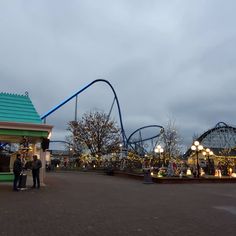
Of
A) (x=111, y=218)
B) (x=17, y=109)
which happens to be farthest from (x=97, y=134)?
(x=111, y=218)

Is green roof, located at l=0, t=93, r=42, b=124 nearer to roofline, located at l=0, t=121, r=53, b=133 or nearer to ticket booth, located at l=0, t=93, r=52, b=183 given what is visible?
ticket booth, located at l=0, t=93, r=52, b=183

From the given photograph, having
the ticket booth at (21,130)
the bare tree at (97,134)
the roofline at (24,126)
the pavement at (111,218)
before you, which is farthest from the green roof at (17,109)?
the bare tree at (97,134)

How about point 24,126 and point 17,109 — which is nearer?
point 24,126

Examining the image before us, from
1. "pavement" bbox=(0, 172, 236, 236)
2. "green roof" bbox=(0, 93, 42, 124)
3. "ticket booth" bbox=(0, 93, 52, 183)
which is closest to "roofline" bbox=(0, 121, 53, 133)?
"ticket booth" bbox=(0, 93, 52, 183)

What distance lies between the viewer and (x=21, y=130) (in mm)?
22922

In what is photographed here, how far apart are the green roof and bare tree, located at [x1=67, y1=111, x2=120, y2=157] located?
3930cm

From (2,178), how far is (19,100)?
5.67 metres

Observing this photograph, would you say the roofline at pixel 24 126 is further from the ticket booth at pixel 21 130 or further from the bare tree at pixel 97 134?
the bare tree at pixel 97 134

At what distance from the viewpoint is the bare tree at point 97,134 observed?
216 feet

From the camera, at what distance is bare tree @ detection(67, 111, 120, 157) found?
6594 cm

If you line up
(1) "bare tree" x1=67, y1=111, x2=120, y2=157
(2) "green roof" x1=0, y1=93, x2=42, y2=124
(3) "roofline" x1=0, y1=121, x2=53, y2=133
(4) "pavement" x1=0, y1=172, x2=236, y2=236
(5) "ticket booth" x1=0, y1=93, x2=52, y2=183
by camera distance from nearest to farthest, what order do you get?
1. (4) "pavement" x1=0, y1=172, x2=236, y2=236
2. (3) "roofline" x1=0, y1=121, x2=53, y2=133
3. (5) "ticket booth" x1=0, y1=93, x2=52, y2=183
4. (2) "green roof" x1=0, y1=93, x2=42, y2=124
5. (1) "bare tree" x1=67, y1=111, x2=120, y2=157

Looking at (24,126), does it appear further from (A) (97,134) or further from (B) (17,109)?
(A) (97,134)

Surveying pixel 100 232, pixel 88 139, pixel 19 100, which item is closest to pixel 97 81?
pixel 88 139

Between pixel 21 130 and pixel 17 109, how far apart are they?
8.51 ft
